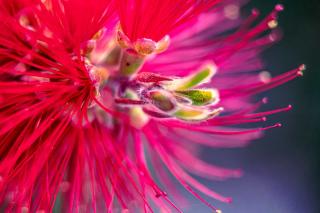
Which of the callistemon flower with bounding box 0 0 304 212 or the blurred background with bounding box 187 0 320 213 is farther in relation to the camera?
the blurred background with bounding box 187 0 320 213

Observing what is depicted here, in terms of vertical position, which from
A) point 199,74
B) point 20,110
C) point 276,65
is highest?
point 276,65

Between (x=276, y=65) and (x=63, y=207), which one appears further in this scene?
(x=276, y=65)

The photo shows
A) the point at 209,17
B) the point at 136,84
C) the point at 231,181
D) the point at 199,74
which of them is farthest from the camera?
the point at 231,181

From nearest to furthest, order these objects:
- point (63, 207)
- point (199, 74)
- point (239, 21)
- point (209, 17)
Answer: point (199, 74)
point (63, 207)
point (209, 17)
point (239, 21)

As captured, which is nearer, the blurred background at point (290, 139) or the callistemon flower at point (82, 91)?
the callistemon flower at point (82, 91)

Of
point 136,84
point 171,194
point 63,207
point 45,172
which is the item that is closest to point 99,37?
point 136,84

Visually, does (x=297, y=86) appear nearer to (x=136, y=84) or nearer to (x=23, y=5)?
(x=136, y=84)

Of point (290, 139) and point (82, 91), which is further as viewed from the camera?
point (290, 139)

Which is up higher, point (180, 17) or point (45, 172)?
point (180, 17)
